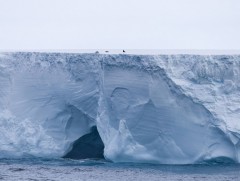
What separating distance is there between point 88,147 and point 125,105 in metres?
1.96

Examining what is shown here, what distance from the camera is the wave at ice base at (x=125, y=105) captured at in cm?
1342

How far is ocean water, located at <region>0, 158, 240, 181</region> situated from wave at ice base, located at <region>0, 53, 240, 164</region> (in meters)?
0.26

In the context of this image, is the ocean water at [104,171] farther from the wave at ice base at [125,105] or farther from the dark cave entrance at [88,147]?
the dark cave entrance at [88,147]

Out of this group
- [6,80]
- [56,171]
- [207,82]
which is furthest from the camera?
[6,80]

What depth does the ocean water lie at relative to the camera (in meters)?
12.2

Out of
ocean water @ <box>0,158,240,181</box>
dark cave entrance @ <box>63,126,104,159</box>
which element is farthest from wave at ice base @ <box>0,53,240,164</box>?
dark cave entrance @ <box>63,126,104,159</box>

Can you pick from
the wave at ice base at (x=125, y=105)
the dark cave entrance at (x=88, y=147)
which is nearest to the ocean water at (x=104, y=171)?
the wave at ice base at (x=125, y=105)

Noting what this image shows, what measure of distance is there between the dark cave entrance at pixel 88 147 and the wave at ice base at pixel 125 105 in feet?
2.03

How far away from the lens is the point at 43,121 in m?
14.3

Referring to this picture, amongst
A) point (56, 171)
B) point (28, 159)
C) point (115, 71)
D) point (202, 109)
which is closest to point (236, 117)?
point (202, 109)

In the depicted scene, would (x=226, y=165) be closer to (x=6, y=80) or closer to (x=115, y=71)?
(x=115, y=71)

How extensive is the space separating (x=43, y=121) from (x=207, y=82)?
4.07 meters

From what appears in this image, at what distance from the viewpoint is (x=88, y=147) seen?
1523cm

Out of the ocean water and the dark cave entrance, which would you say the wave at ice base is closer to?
the ocean water
